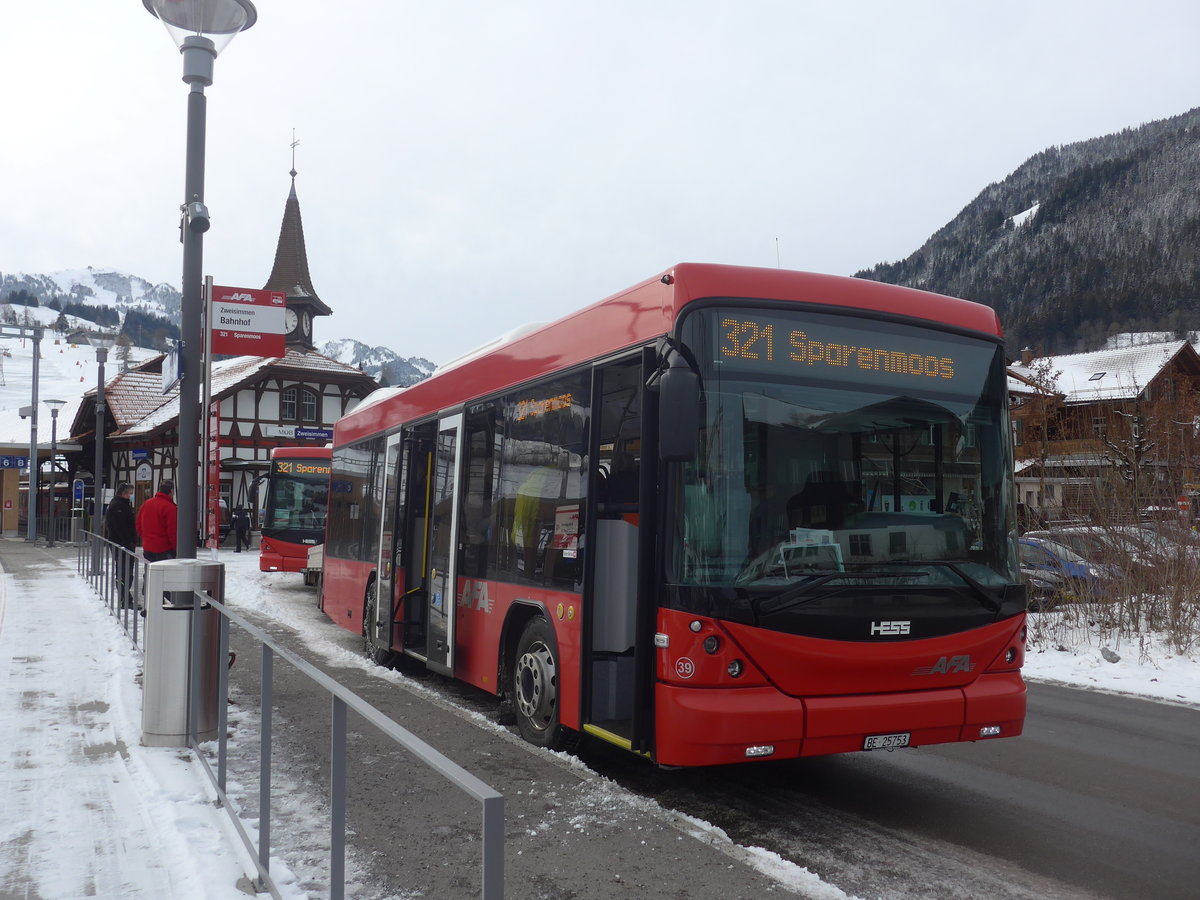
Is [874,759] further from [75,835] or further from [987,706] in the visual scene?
[75,835]

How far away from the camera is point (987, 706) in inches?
229

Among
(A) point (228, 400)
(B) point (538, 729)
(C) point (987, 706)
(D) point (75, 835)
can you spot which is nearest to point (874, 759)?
(C) point (987, 706)

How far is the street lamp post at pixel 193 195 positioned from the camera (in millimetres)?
7043

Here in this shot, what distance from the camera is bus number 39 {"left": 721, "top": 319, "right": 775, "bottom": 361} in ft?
18.0

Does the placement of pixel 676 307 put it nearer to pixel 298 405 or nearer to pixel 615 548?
pixel 615 548

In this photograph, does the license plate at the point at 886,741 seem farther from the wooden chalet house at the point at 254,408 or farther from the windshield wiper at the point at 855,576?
the wooden chalet house at the point at 254,408

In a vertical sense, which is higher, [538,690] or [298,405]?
[298,405]

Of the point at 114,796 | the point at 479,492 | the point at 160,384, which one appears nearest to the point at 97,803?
the point at 114,796

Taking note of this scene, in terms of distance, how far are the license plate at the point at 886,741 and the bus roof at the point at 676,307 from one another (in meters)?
2.28

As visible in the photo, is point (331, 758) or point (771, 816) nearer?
point (331, 758)

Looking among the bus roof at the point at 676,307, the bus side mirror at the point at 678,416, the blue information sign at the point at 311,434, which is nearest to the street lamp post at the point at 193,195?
the bus roof at the point at 676,307

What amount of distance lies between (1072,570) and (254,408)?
124 ft

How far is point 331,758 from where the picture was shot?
334 centimetres

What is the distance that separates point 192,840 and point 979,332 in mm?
4909
